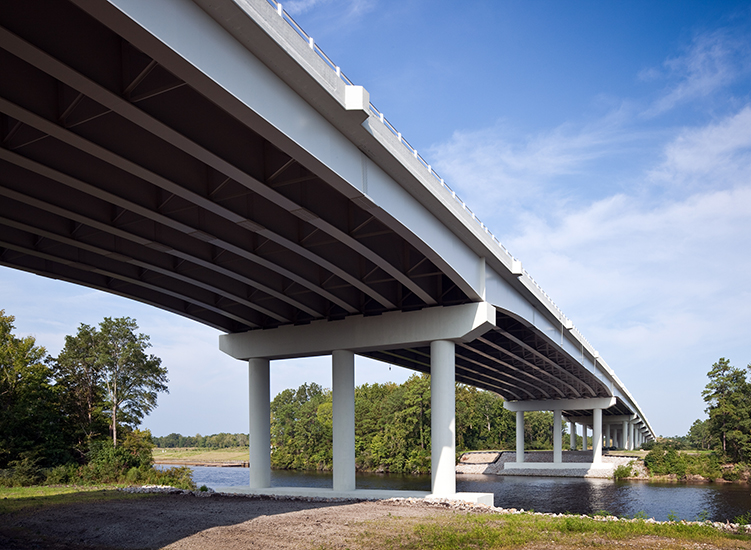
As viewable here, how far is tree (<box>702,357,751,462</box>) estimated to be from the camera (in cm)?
6775

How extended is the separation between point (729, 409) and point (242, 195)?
73543 mm

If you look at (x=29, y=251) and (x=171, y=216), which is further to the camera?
(x=29, y=251)

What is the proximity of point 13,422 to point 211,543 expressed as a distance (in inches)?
987

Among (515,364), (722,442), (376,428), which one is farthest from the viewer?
(376,428)

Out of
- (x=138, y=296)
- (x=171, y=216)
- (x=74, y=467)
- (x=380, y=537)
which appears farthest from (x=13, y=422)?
(x=380, y=537)

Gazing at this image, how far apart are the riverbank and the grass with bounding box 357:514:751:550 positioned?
26 millimetres

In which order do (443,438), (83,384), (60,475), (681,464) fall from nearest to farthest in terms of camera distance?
1. (443,438)
2. (60,475)
3. (83,384)
4. (681,464)

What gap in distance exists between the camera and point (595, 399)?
245 ft

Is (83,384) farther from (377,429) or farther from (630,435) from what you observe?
(630,435)

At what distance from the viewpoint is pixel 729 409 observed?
72000 millimetres

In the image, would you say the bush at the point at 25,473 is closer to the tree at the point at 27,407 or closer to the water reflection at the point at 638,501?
the tree at the point at 27,407

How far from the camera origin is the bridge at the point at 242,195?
11383 millimetres

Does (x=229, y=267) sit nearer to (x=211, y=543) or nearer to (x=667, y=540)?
(x=211, y=543)

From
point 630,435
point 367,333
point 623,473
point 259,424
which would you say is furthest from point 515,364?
point 630,435
